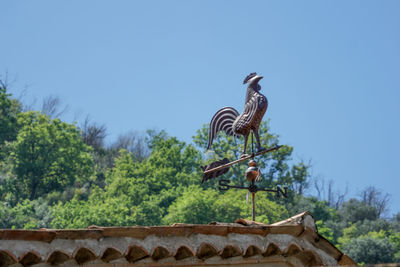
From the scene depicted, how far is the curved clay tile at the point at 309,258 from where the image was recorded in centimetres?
771

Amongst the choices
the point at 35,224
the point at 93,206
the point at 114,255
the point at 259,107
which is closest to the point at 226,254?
the point at 114,255

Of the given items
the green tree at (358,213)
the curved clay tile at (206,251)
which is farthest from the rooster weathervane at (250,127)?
the green tree at (358,213)

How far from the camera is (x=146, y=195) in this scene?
191 feet

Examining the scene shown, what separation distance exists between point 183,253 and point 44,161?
5697 centimetres

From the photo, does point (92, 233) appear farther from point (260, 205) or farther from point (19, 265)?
point (260, 205)

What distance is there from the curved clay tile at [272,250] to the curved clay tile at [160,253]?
109 centimetres

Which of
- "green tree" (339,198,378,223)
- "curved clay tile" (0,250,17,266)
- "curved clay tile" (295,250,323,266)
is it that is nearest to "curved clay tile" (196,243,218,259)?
"curved clay tile" (295,250,323,266)

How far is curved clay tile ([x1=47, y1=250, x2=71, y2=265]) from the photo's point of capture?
6648mm

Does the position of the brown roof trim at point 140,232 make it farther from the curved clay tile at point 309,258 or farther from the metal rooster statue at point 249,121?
the metal rooster statue at point 249,121

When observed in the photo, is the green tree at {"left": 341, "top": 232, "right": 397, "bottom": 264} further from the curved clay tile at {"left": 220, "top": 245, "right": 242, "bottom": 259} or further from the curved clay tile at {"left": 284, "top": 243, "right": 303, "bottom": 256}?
the curved clay tile at {"left": 220, "top": 245, "right": 242, "bottom": 259}

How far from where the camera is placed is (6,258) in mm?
6469

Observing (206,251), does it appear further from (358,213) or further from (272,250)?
(358,213)

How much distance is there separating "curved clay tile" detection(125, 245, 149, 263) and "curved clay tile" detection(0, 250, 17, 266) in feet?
3.37

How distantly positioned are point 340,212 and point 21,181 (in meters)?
27.5
